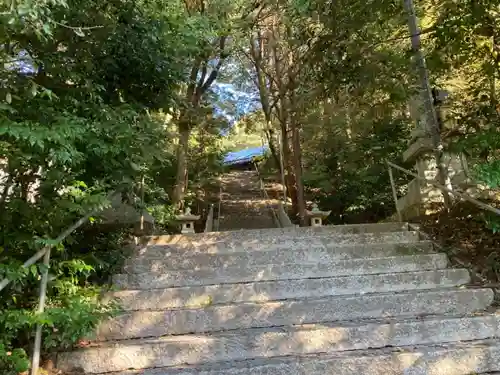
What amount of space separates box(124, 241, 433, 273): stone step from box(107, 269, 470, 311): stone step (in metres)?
0.46

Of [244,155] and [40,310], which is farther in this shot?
[244,155]

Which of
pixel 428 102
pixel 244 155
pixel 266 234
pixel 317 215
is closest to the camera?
pixel 266 234

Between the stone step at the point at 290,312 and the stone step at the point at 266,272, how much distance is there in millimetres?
434

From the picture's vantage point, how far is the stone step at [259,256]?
4027 mm

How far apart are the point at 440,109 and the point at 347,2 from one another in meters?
1.68

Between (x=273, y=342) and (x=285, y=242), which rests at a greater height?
(x=285, y=242)

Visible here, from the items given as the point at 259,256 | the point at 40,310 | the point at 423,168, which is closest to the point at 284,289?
the point at 259,256

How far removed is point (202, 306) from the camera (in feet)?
11.3

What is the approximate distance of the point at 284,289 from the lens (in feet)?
11.8

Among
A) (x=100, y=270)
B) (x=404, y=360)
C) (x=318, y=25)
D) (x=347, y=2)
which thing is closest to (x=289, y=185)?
(x=318, y=25)

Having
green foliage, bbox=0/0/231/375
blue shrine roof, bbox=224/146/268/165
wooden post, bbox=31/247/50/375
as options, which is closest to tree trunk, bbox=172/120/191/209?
green foliage, bbox=0/0/231/375

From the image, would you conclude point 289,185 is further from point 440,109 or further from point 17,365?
point 17,365

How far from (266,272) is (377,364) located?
132 centimetres

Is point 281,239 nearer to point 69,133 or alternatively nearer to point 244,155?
point 69,133
